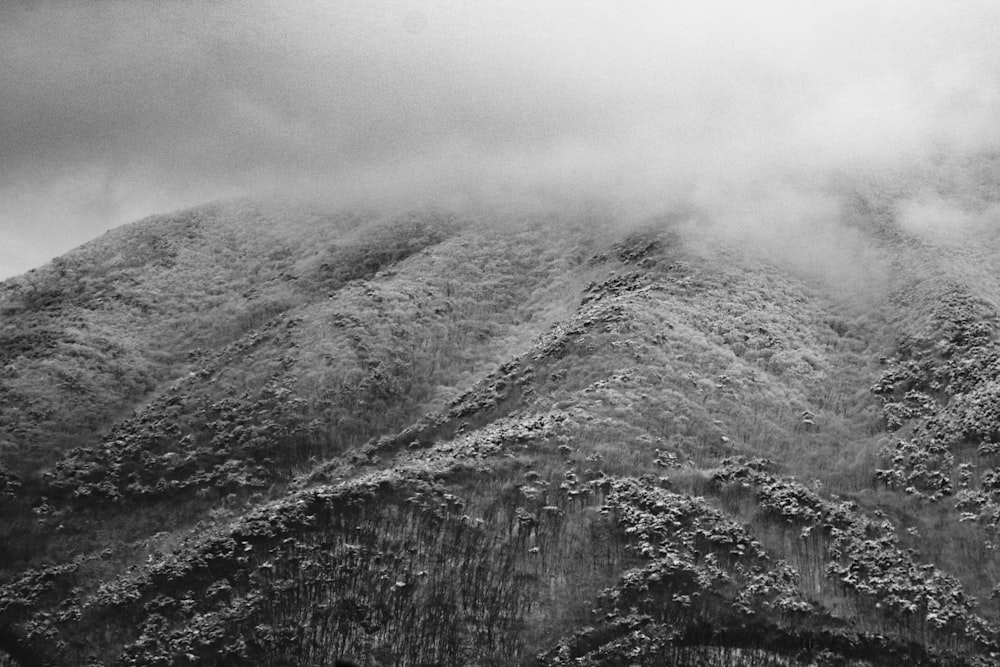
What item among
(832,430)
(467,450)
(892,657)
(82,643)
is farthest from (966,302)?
(82,643)

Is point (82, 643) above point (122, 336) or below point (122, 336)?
below

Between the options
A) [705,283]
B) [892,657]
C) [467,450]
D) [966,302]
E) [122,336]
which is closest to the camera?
[892,657]

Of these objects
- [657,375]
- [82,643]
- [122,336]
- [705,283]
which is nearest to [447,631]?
[82,643]

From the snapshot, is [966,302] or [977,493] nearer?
[977,493]

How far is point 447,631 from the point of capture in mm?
36750

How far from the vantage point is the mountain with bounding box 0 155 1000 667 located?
36969 mm

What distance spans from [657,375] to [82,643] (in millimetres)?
29745

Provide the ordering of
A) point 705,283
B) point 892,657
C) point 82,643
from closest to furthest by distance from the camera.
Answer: point 892,657
point 82,643
point 705,283

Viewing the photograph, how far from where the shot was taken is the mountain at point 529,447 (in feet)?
121

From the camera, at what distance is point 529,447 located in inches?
1763

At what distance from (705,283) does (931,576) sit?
26.1m

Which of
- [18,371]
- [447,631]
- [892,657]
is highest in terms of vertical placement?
[18,371]

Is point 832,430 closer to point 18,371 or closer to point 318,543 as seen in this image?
point 318,543

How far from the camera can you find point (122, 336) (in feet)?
216
